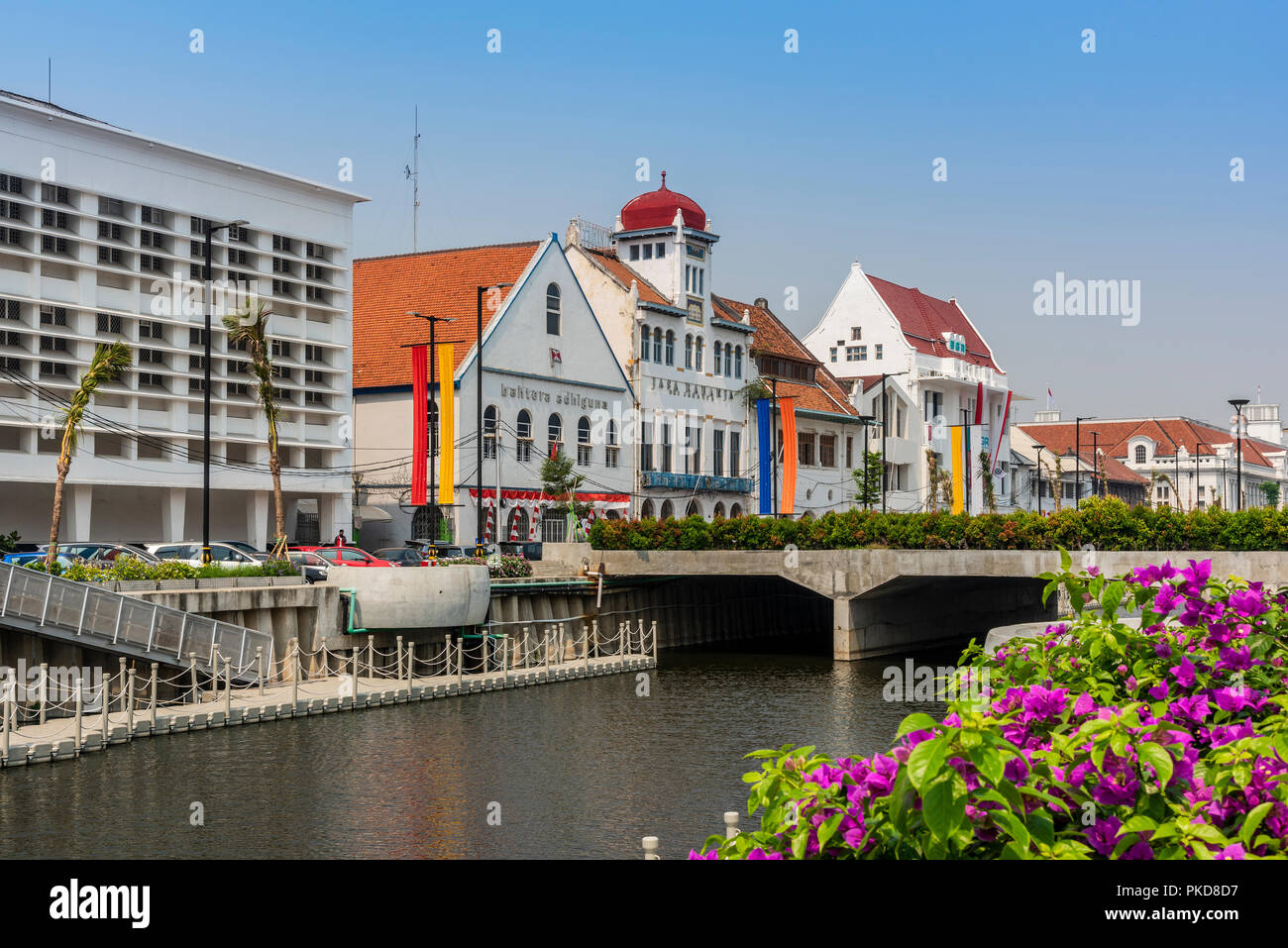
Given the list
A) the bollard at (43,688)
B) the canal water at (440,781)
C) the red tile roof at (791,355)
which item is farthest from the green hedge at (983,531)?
the red tile roof at (791,355)

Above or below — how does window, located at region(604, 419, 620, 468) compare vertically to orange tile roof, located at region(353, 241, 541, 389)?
below

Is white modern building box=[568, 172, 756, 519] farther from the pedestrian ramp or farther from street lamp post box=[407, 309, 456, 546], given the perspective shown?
the pedestrian ramp

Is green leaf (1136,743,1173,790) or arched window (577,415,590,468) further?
arched window (577,415,590,468)

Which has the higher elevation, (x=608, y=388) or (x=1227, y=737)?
(x=608, y=388)

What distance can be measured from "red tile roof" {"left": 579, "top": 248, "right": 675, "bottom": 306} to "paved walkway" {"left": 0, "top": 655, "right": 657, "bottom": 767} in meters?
35.4

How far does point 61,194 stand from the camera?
5581 centimetres

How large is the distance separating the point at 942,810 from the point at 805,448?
86.2 meters

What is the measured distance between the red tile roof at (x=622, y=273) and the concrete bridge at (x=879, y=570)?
25426 mm

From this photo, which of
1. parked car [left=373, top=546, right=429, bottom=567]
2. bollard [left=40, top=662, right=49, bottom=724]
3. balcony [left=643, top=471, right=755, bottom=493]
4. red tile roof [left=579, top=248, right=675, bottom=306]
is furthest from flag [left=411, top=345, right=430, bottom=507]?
bollard [left=40, top=662, right=49, bottom=724]

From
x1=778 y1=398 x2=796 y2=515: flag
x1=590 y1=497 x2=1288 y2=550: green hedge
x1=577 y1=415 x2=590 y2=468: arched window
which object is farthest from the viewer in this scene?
x1=577 y1=415 x2=590 y2=468: arched window

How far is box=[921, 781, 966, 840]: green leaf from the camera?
4.03m
